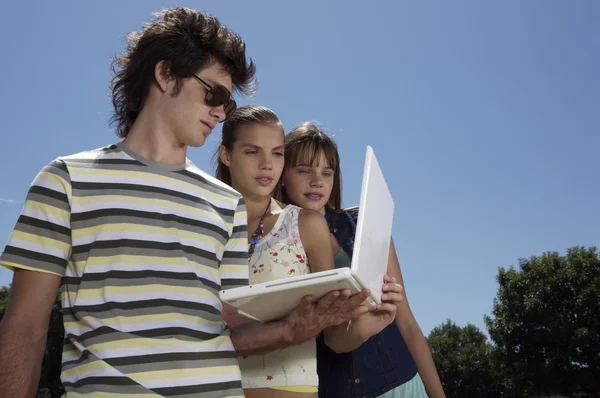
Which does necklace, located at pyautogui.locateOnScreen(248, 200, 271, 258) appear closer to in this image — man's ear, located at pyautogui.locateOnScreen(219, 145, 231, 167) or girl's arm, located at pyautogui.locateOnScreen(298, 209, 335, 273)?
girl's arm, located at pyautogui.locateOnScreen(298, 209, 335, 273)

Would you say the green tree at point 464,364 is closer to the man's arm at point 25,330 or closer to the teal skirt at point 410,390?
the teal skirt at point 410,390

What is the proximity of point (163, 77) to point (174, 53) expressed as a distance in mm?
138

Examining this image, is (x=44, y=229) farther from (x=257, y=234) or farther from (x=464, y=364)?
(x=464, y=364)

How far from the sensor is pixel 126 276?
2.71 m

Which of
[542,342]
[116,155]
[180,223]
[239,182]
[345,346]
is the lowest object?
[345,346]

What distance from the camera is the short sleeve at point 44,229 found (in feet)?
8.57

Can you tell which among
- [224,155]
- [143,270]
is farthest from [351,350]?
[143,270]

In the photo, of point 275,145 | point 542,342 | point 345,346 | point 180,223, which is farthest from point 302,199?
point 542,342

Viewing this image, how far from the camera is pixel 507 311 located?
127 feet

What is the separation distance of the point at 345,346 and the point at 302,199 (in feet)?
4.25

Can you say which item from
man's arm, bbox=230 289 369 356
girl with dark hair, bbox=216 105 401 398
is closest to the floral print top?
girl with dark hair, bbox=216 105 401 398

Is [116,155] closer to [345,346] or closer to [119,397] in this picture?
[119,397]

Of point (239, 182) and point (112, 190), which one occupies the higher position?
point (239, 182)

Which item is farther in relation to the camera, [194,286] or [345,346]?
[345,346]
